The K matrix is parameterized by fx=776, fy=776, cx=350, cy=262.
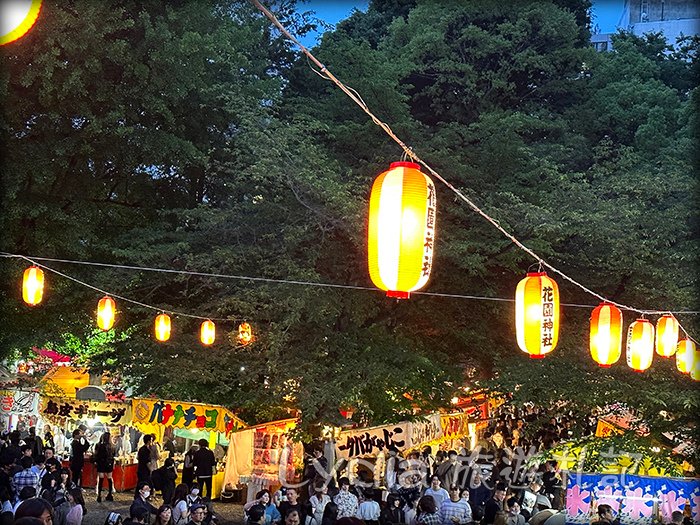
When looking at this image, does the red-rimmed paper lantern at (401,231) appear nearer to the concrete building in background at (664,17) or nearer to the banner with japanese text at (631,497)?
the banner with japanese text at (631,497)

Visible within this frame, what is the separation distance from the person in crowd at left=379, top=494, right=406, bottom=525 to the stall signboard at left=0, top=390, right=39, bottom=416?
44.6 feet

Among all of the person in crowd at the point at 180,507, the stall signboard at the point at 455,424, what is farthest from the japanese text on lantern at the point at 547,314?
the stall signboard at the point at 455,424

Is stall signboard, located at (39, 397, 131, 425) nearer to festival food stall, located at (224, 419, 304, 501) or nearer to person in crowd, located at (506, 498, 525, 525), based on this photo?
festival food stall, located at (224, 419, 304, 501)

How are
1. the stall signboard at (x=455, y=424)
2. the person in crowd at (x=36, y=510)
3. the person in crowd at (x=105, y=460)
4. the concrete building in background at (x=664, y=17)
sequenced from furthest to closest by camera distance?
the concrete building in background at (x=664, y=17) → the stall signboard at (x=455, y=424) → the person in crowd at (x=105, y=460) → the person in crowd at (x=36, y=510)

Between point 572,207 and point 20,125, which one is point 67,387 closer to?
point 20,125

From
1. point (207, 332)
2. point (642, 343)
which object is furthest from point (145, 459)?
point (642, 343)

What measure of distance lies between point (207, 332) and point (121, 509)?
3.84 m

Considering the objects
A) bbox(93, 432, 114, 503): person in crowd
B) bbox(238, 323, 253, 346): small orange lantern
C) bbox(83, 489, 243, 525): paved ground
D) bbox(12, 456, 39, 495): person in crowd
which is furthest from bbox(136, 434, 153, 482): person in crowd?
bbox(12, 456, 39, 495): person in crowd

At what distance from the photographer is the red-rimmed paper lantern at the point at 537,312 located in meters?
10.6

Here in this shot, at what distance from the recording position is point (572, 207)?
1540cm

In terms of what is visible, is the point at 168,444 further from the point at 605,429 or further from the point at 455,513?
the point at 605,429

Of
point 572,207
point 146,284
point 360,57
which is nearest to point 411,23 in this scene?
→ point 360,57

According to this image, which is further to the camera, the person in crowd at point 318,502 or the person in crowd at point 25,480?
the person in crowd at point 318,502

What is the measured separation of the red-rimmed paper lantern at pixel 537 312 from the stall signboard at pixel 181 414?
7940 millimetres
